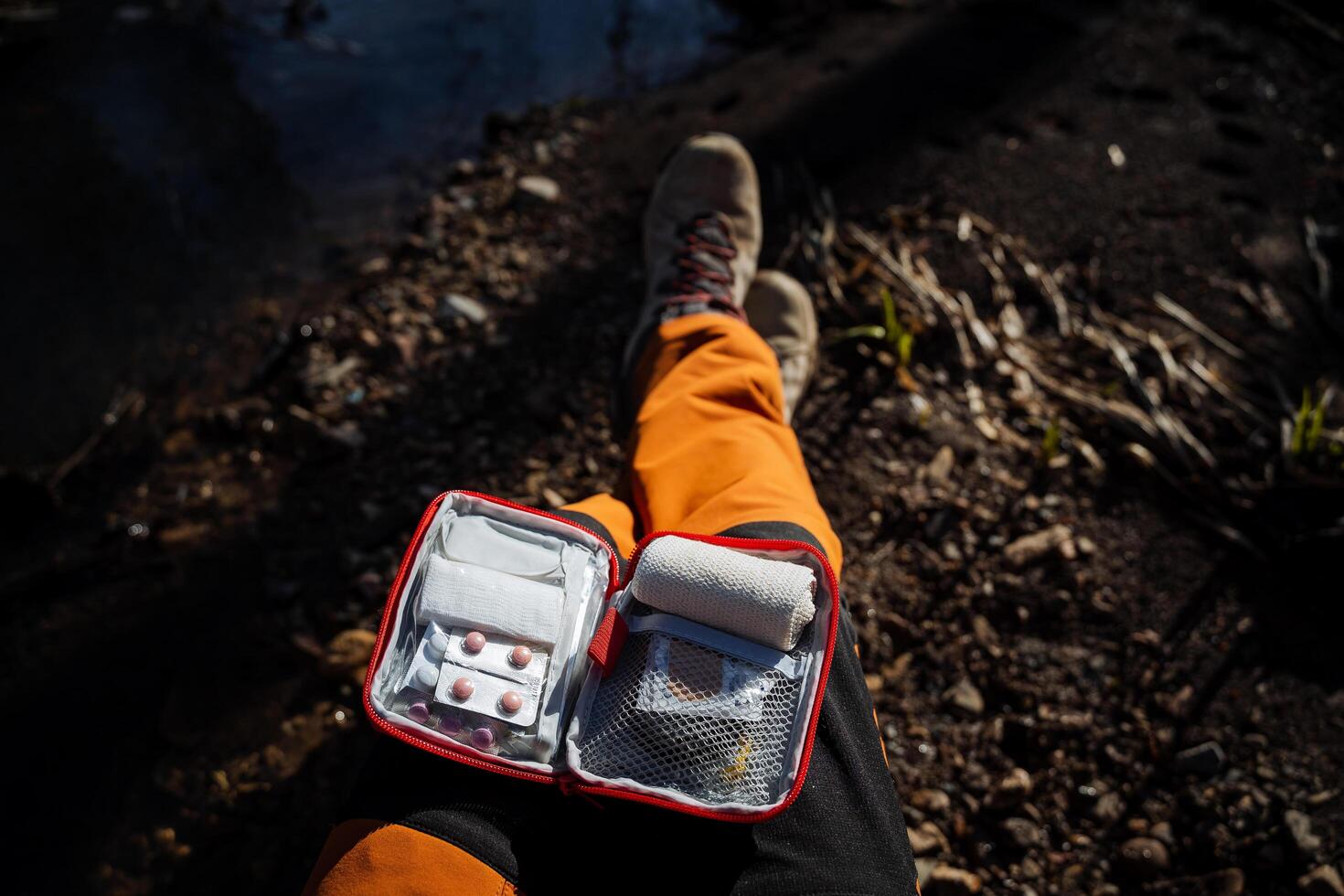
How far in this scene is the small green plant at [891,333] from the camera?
289cm

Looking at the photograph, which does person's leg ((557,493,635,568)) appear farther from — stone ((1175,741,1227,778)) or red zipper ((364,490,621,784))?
stone ((1175,741,1227,778))

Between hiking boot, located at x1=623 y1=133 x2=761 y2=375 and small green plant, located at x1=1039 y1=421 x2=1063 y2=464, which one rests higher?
hiking boot, located at x1=623 y1=133 x2=761 y2=375

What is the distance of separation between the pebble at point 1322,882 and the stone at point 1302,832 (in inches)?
1.5

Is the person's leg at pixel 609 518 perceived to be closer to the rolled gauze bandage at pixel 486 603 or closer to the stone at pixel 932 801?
the rolled gauze bandage at pixel 486 603

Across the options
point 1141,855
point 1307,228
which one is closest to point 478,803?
point 1141,855

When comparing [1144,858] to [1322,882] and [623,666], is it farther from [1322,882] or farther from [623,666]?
[623,666]

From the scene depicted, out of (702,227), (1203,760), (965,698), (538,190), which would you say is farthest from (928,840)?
(538,190)

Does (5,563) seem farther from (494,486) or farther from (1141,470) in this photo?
(1141,470)

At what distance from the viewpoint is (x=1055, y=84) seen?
402cm

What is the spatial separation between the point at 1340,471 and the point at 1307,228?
1.36m

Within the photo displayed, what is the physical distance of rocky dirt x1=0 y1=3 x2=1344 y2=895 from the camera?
216cm

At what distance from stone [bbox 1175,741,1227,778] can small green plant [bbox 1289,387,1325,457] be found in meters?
1.07

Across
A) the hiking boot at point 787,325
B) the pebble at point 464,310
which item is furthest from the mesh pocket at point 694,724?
the pebble at point 464,310

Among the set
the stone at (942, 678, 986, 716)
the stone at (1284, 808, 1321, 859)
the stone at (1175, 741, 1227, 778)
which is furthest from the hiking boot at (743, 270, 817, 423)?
the stone at (1284, 808, 1321, 859)
